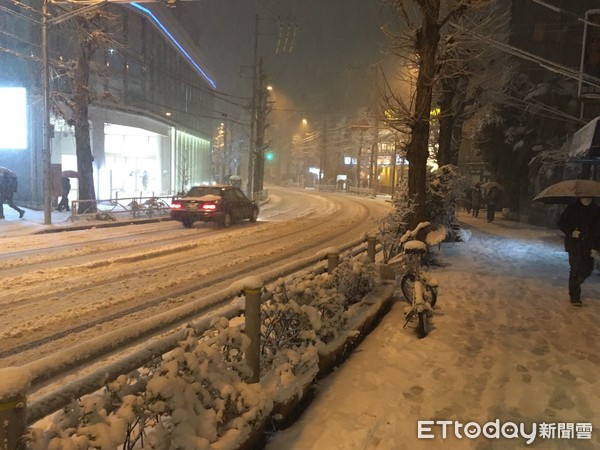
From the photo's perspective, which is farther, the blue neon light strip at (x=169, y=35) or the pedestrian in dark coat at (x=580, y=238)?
the blue neon light strip at (x=169, y=35)

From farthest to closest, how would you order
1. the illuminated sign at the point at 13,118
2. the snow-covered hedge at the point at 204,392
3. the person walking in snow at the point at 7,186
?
the illuminated sign at the point at 13,118 < the person walking in snow at the point at 7,186 < the snow-covered hedge at the point at 204,392

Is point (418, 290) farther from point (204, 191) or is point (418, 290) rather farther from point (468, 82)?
point (204, 191)

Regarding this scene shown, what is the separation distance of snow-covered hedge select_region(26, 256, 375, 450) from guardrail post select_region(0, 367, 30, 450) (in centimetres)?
6

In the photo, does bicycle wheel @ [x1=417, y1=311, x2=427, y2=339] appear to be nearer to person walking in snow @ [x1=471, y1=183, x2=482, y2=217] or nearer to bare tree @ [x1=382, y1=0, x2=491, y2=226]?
bare tree @ [x1=382, y1=0, x2=491, y2=226]

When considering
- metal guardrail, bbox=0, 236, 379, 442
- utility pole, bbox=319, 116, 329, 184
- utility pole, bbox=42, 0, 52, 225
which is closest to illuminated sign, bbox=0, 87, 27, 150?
utility pole, bbox=42, 0, 52, 225

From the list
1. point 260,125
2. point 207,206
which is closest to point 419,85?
point 207,206

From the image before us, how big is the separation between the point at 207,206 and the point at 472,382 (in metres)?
15.1

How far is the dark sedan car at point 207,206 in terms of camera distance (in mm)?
Result: 18672

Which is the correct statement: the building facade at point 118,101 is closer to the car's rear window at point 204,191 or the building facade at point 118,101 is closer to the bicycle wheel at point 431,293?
the car's rear window at point 204,191

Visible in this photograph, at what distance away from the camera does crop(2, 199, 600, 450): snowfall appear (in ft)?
12.6

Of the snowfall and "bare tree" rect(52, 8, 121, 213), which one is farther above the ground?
"bare tree" rect(52, 8, 121, 213)

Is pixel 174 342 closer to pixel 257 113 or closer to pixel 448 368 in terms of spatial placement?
pixel 448 368

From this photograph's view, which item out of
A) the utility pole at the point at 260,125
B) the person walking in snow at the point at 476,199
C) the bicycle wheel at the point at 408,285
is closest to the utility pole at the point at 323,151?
the utility pole at the point at 260,125

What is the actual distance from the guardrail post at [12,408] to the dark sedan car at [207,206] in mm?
16759
